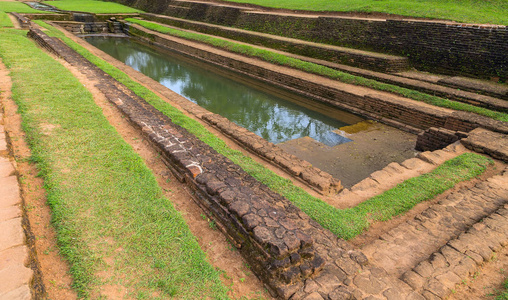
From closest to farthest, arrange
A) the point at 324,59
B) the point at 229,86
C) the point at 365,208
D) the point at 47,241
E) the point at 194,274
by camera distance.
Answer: the point at 194,274 < the point at 47,241 < the point at 365,208 < the point at 229,86 < the point at 324,59

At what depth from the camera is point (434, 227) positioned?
328 cm

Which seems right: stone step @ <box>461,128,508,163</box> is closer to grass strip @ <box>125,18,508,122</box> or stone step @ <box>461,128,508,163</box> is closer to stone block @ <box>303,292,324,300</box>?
grass strip @ <box>125,18,508,122</box>

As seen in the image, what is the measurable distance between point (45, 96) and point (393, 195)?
6334mm

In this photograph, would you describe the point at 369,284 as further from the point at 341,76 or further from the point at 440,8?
the point at 440,8

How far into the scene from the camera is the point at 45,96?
552 cm

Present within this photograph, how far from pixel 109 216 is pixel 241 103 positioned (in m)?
6.71

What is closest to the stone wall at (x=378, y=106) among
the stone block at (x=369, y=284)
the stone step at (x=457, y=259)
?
the stone step at (x=457, y=259)

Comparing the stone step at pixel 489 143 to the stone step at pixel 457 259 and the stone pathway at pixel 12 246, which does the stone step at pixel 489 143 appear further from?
the stone pathway at pixel 12 246

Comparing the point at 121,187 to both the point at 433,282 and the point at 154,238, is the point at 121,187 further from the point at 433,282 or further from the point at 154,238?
the point at 433,282

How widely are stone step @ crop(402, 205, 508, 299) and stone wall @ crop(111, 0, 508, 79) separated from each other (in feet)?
23.3

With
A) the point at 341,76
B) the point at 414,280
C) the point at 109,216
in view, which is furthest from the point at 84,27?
the point at 414,280

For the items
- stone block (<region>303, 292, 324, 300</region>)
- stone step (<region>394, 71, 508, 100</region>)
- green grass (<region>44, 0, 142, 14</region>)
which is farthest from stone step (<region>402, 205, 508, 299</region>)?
green grass (<region>44, 0, 142, 14</region>)

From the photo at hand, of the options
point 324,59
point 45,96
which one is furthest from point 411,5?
point 45,96

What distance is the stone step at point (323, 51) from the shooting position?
31.5ft
